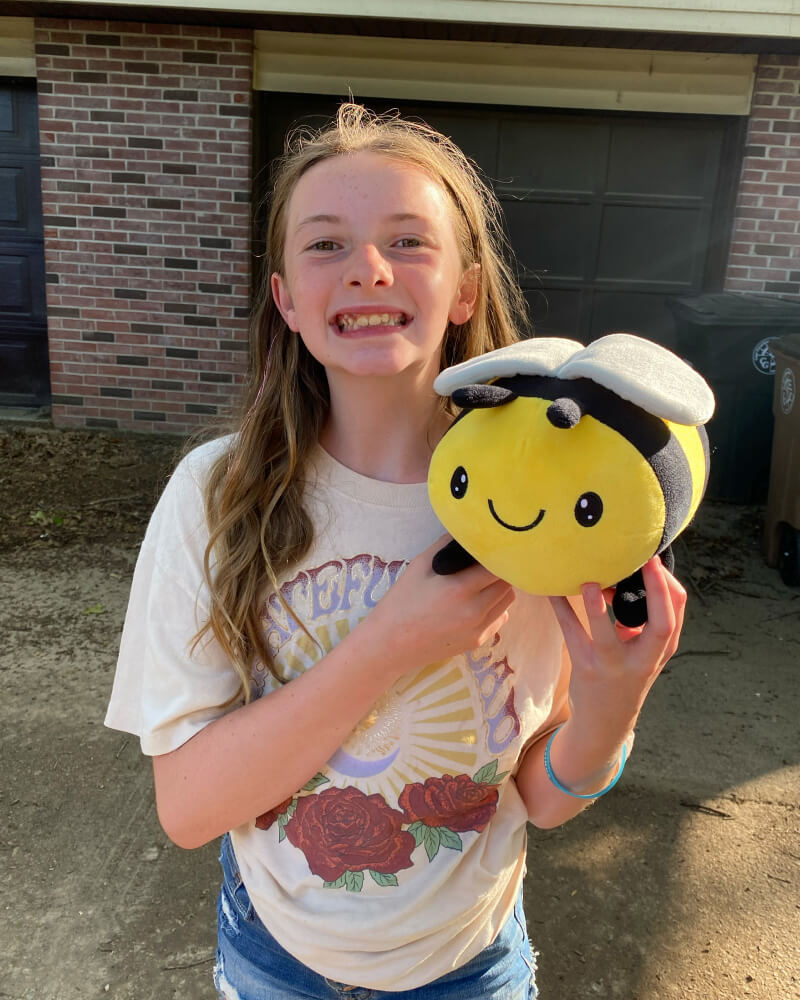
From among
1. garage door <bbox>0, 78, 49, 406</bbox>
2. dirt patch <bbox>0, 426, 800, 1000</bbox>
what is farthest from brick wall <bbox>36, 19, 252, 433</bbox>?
dirt patch <bbox>0, 426, 800, 1000</bbox>

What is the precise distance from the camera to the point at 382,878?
4.30 ft

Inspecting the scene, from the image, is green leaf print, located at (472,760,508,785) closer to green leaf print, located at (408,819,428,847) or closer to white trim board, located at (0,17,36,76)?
green leaf print, located at (408,819,428,847)

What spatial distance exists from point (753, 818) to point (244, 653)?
93.5 inches

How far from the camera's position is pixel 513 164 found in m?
6.54

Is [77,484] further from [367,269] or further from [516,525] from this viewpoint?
[516,525]

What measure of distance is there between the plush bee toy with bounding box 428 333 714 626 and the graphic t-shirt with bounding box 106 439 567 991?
1.10 feet

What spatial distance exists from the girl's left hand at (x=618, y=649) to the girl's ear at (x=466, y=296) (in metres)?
0.58

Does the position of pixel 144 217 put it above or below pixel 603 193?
below

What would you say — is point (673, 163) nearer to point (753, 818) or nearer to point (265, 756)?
point (753, 818)

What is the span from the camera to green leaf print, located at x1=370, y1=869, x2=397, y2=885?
4.29ft

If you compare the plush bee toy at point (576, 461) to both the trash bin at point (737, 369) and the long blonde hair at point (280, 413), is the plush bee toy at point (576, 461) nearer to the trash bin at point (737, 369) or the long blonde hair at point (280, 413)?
the long blonde hair at point (280, 413)

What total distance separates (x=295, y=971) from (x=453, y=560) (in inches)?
29.0

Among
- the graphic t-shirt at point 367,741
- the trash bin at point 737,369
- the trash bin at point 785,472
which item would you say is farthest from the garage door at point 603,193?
the graphic t-shirt at point 367,741

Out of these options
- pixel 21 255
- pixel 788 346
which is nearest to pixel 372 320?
pixel 788 346
